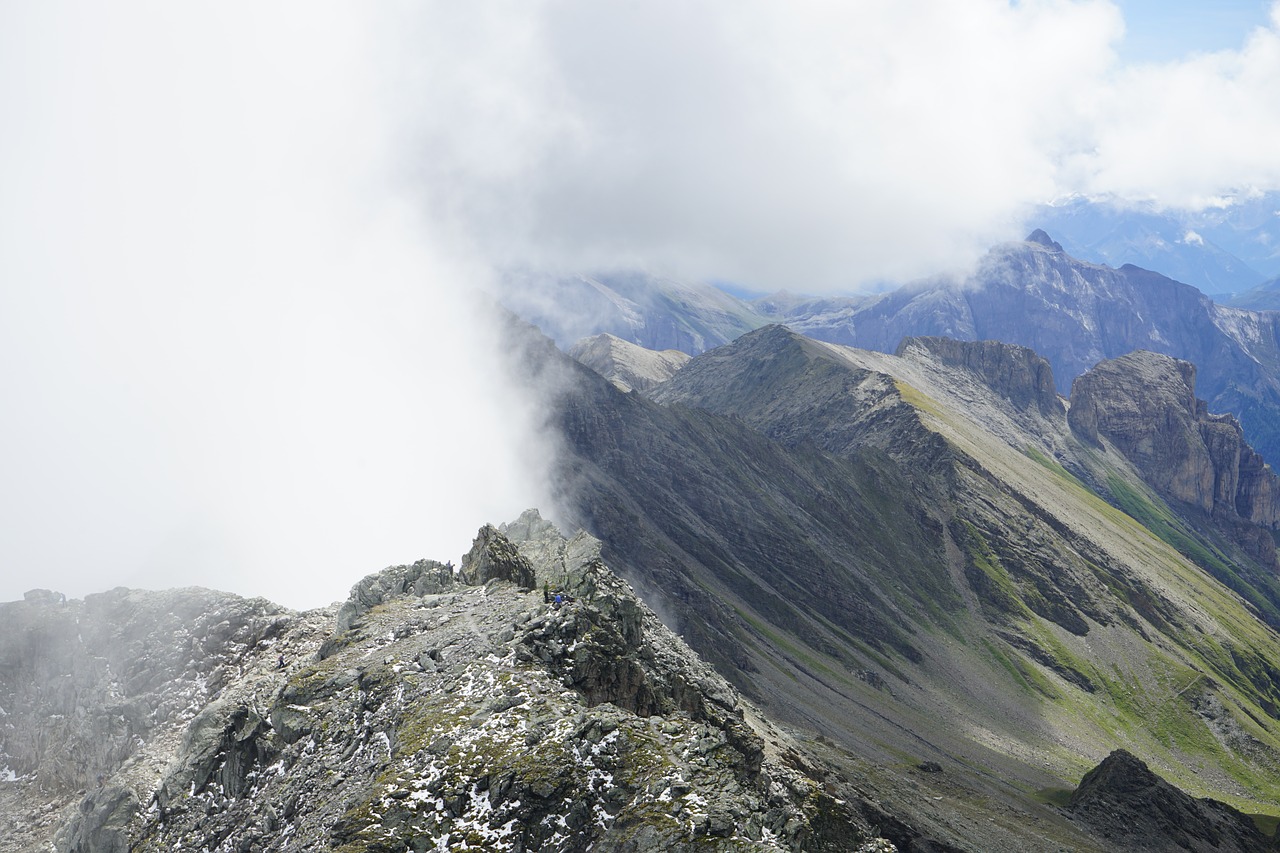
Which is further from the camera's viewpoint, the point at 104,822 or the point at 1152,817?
the point at 1152,817

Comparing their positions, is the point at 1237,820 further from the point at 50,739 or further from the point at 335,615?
the point at 50,739

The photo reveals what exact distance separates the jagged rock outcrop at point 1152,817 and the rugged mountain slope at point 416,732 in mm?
64137

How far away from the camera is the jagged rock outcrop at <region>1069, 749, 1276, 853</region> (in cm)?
12362

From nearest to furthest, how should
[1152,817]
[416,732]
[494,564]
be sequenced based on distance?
[416,732] → [494,564] → [1152,817]

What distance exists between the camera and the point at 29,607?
8750 centimetres

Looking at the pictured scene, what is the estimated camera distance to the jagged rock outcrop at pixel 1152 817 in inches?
4867

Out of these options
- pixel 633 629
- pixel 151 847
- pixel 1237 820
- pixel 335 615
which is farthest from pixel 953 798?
pixel 151 847

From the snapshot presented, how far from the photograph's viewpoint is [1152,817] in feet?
416

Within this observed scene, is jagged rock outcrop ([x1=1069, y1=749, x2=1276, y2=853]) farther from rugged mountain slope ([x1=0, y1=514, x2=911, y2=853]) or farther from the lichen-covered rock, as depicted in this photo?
the lichen-covered rock

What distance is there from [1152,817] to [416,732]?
130 meters

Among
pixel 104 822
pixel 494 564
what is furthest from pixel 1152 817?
pixel 104 822

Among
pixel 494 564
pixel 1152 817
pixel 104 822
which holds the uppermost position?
pixel 494 564

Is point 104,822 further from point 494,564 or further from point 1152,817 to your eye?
point 1152,817

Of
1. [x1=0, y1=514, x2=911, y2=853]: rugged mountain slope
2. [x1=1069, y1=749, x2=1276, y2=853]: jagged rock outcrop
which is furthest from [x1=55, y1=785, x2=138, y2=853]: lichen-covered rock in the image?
[x1=1069, y1=749, x2=1276, y2=853]: jagged rock outcrop
